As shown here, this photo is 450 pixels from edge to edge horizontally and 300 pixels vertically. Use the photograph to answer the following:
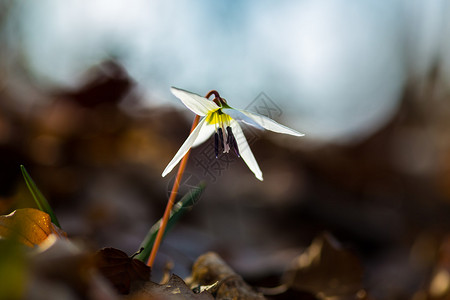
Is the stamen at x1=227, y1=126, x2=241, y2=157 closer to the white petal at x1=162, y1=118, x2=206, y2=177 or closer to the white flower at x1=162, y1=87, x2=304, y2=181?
the white flower at x1=162, y1=87, x2=304, y2=181

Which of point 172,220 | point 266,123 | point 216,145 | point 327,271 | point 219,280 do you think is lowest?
point 327,271

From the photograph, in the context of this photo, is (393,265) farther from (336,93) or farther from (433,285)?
(336,93)

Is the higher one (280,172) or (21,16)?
(21,16)

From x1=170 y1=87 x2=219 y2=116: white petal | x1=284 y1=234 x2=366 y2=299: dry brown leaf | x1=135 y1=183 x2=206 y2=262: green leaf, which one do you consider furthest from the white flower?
x1=284 y1=234 x2=366 y2=299: dry brown leaf

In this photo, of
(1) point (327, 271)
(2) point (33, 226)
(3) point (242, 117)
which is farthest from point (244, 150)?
(1) point (327, 271)

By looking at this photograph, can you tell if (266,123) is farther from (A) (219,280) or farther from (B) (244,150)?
(A) (219,280)

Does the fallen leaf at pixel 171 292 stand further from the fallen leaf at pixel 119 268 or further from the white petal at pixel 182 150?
the white petal at pixel 182 150

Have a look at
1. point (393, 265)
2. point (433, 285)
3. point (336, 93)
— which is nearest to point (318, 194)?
point (393, 265)
